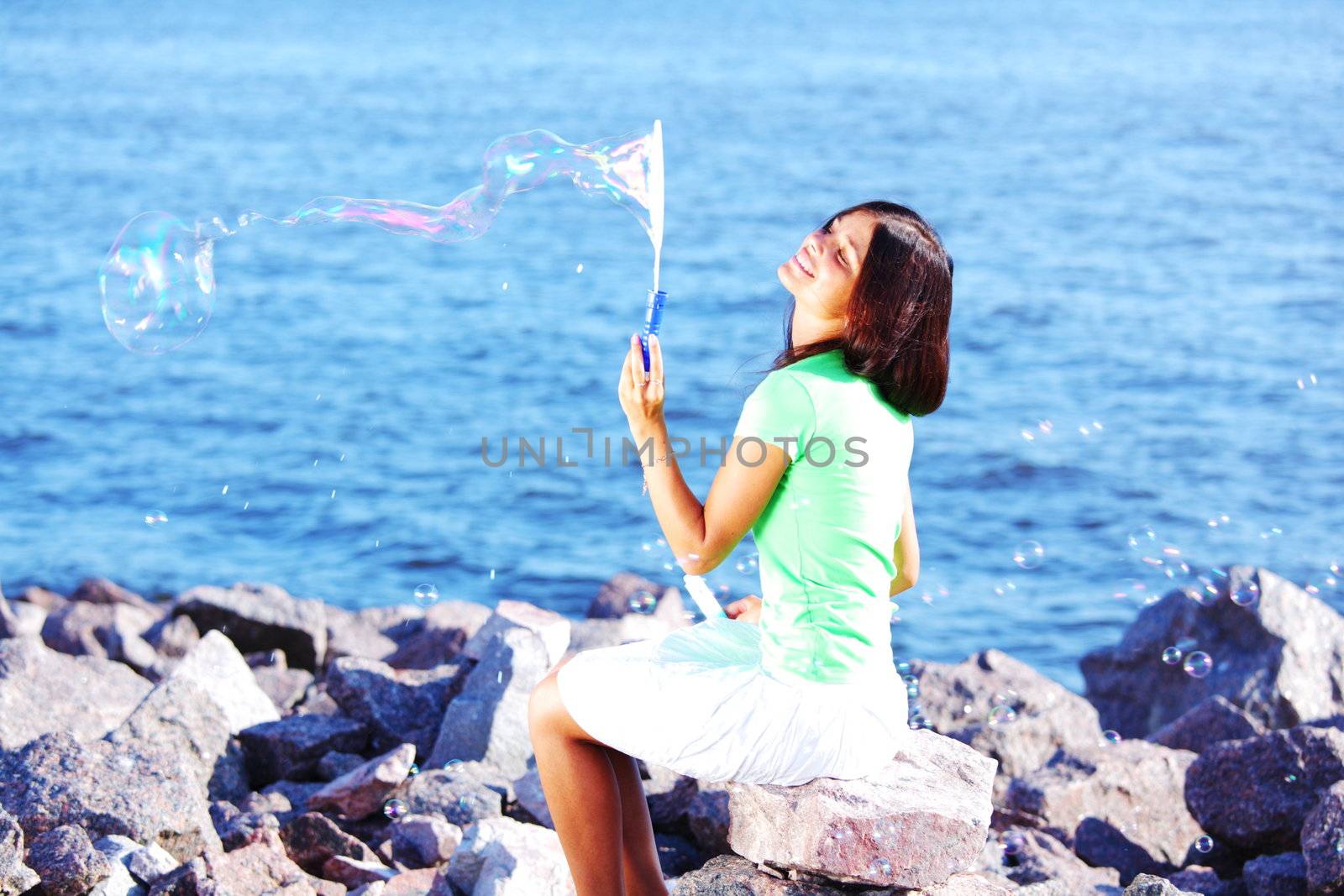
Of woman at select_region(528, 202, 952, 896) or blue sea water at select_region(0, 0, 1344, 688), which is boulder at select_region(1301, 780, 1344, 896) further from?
blue sea water at select_region(0, 0, 1344, 688)

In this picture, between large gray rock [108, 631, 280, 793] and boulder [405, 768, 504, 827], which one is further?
large gray rock [108, 631, 280, 793]

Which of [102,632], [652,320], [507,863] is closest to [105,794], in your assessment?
[507,863]

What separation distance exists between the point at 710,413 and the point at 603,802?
32.5 ft

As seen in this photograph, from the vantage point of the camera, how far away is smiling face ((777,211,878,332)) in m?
3.43

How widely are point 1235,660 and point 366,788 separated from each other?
472 centimetres

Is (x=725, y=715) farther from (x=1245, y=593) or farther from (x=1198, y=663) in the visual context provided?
(x=1245, y=593)

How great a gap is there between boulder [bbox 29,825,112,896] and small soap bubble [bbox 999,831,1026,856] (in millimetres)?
→ 3003

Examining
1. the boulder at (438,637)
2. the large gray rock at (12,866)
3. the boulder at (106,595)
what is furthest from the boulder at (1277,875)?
the boulder at (106,595)

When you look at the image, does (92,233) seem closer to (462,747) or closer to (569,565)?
(569,565)

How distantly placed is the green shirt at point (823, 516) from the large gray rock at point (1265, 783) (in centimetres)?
255

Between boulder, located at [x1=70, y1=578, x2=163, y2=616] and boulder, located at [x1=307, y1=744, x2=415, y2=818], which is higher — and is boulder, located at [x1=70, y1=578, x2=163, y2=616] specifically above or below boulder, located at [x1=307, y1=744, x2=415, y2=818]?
below

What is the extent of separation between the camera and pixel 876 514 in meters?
3.34

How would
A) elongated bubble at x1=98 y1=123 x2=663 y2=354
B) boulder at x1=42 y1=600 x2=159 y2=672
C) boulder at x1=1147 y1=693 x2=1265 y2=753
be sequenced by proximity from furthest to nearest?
boulder at x1=42 y1=600 x2=159 y2=672 → boulder at x1=1147 y1=693 x2=1265 y2=753 → elongated bubble at x1=98 y1=123 x2=663 y2=354

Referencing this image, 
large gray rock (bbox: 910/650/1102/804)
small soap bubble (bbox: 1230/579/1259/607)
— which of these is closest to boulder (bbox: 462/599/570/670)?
large gray rock (bbox: 910/650/1102/804)
